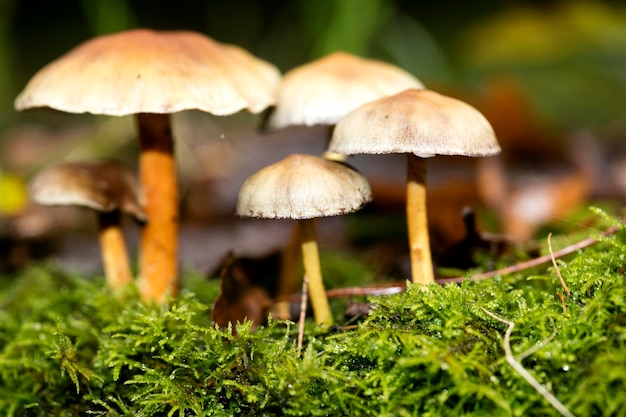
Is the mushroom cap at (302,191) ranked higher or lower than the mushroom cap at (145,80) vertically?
lower

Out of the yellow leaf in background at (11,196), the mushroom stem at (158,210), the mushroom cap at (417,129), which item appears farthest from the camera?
the yellow leaf in background at (11,196)

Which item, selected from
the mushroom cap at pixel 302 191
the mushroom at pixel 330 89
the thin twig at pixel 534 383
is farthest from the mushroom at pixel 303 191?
the thin twig at pixel 534 383

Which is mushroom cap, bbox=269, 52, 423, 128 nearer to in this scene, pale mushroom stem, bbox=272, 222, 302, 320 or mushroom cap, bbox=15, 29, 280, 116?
mushroom cap, bbox=15, 29, 280, 116

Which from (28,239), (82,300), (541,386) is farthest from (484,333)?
(28,239)

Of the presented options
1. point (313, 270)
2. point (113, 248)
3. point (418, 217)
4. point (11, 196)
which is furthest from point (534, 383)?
point (11, 196)

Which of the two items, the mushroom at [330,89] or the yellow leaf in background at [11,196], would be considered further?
the yellow leaf in background at [11,196]

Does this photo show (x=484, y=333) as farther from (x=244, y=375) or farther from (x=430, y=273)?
(x=244, y=375)

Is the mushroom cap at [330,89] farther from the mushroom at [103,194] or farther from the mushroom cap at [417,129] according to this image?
the mushroom at [103,194]
